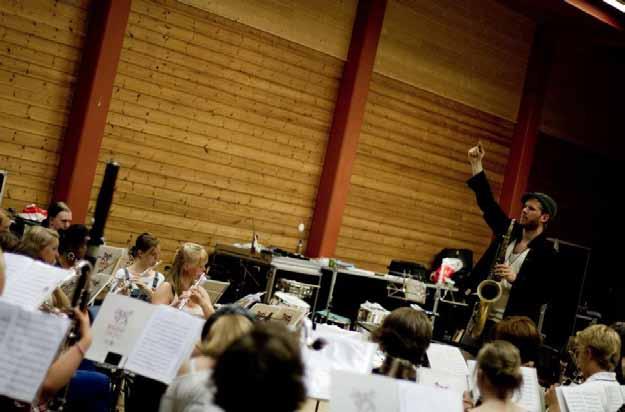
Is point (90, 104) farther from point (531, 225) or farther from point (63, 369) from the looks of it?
point (63, 369)

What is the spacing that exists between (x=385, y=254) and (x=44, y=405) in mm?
8845

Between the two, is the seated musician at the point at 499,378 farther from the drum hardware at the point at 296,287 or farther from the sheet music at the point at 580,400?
the drum hardware at the point at 296,287

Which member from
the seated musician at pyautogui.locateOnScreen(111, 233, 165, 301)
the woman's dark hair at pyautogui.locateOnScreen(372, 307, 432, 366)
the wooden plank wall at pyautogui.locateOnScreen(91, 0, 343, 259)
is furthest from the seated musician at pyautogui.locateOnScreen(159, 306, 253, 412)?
the wooden plank wall at pyautogui.locateOnScreen(91, 0, 343, 259)

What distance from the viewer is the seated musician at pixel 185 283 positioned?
5680 millimetres

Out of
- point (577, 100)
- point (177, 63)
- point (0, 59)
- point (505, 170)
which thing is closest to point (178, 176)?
point (177, 63)

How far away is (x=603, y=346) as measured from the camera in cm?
508

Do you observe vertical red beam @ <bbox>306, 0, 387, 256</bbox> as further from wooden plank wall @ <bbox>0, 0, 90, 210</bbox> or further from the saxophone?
the saxophone

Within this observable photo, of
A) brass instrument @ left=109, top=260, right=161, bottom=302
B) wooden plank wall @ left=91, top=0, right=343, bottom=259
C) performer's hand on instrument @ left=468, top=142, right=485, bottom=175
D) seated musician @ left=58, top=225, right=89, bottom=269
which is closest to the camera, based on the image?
seated musician @ left=58, top=225, right=89, bottom=269

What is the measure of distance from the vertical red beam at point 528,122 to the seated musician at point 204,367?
1035 cm

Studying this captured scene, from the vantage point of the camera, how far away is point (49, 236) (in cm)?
530

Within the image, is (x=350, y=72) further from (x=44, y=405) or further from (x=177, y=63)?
(x=44, y=405)

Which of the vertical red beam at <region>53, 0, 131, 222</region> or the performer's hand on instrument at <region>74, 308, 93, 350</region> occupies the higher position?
the vertical red beam at <region>53, 0, 131, 222</region>

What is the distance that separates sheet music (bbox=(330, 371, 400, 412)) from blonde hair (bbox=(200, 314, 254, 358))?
0.48 m

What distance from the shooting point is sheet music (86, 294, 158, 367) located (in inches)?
163
